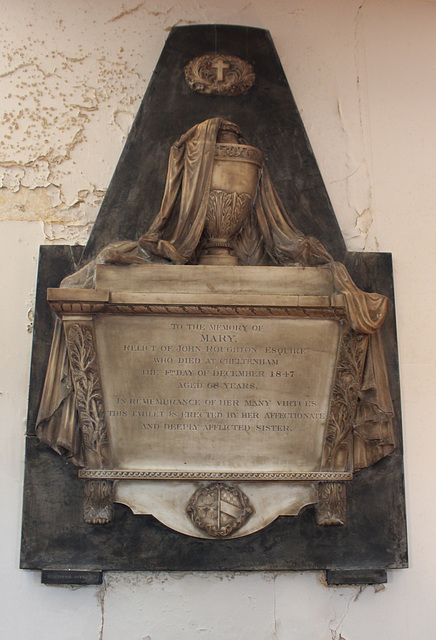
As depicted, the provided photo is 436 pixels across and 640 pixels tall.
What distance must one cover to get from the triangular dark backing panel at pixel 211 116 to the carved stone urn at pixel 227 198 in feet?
0.89

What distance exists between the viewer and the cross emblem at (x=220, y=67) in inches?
138

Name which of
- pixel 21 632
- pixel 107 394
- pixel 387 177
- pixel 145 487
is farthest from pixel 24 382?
pixel 387 177

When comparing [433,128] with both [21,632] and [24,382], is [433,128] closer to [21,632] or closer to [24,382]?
[24,382]

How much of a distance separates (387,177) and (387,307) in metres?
0.84

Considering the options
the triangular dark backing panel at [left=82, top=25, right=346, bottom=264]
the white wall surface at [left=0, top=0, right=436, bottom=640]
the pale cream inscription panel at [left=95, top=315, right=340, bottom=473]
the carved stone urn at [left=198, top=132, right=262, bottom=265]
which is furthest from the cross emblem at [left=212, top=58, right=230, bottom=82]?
the pale cream inscription panel at [left=95, top=315, right=340, bottom=473]

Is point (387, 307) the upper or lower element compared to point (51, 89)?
lower

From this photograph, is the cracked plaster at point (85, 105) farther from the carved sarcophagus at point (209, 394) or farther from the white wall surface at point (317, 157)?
the carved sarcophagus at point (209, 394)

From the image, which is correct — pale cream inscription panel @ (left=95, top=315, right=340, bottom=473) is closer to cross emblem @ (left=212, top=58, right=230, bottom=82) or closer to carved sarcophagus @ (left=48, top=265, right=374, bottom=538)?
carved sarcophagus @ (left=48, top=265, right=374, bottom=538)

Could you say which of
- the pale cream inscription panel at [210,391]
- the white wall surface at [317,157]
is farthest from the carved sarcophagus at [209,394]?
the white wall surface at [317,157]

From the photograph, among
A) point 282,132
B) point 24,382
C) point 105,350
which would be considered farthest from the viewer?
point 282,132

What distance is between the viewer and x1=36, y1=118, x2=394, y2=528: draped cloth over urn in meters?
3.04

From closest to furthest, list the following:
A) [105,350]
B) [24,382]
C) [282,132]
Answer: [105,350] → [24,382] → [282,132]

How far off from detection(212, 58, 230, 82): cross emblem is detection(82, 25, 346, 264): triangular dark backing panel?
72 millimetres

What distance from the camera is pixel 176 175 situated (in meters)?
3.27
